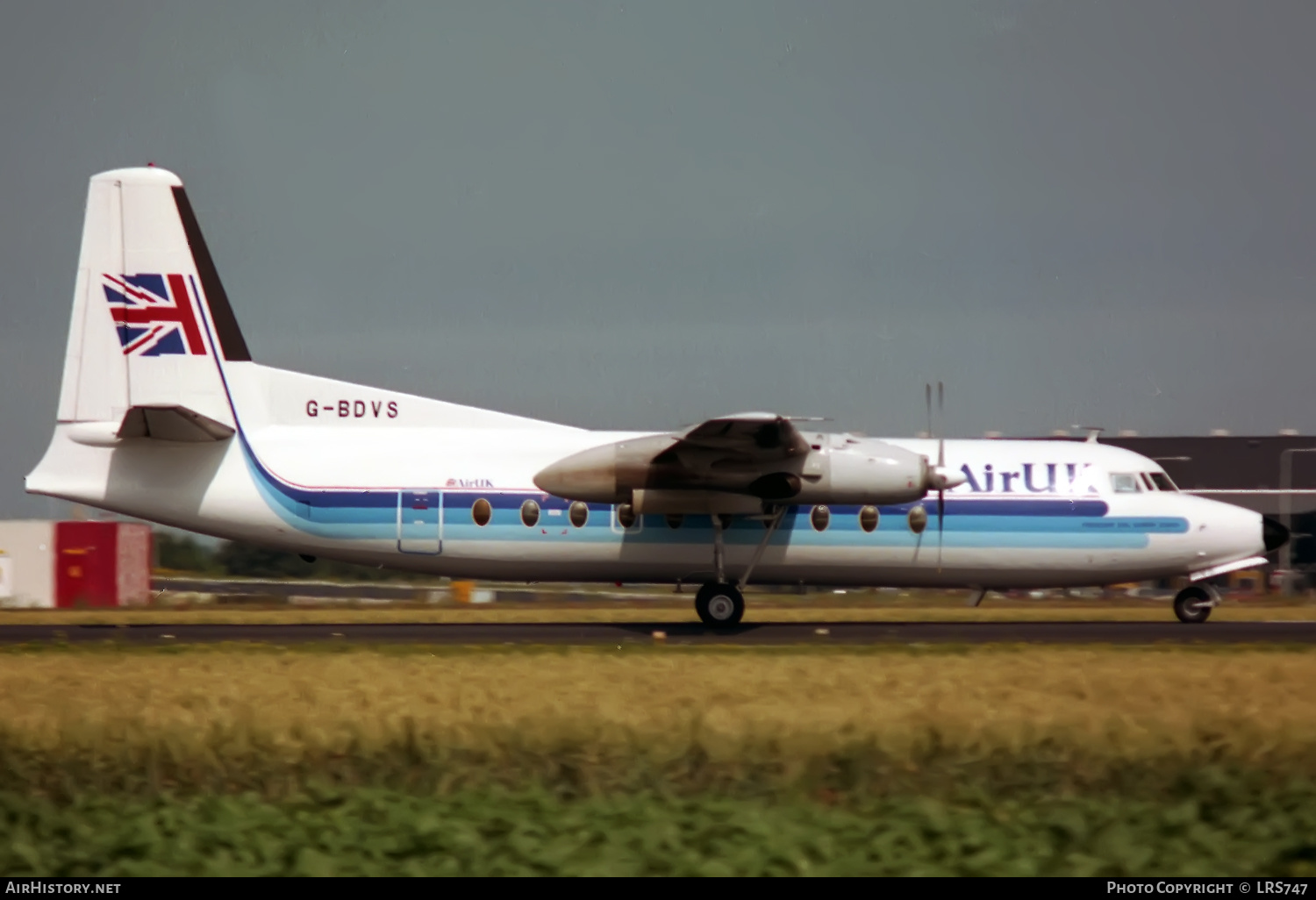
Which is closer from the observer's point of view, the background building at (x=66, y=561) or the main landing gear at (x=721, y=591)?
the main landing gear at (x=721, y=591)

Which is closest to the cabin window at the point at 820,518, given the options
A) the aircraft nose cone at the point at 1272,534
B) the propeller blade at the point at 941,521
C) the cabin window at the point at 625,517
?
the propeller blade at the point at 941,521

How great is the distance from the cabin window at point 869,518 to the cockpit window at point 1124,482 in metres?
4.20

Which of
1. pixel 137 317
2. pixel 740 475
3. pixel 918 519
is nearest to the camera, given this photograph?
pixel 740 475

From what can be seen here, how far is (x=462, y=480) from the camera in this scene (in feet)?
70.4

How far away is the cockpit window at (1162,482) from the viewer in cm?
2311

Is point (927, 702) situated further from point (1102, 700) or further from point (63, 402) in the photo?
point (63, 402)

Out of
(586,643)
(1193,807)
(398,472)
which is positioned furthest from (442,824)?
(398,472)

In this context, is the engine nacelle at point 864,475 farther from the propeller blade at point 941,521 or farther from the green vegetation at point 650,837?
the green vegetation at point 650,837

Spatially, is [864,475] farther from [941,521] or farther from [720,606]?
[720,606]

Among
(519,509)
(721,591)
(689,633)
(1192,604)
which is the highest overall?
(519,509)

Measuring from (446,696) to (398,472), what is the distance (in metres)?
10.8

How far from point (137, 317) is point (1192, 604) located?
59.1 feet

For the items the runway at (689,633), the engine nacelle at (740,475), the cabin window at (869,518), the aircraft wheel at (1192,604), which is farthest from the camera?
the aircraft wheel at (1192,604)

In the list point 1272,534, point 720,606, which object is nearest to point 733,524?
point 720,606
